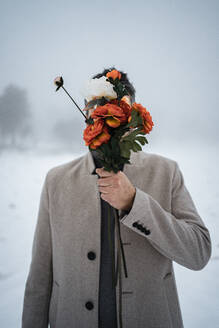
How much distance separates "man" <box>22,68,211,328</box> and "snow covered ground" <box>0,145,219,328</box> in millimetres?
1312

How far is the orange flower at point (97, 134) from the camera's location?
53cm

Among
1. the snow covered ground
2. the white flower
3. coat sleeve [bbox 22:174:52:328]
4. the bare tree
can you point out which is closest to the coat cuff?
the white flower

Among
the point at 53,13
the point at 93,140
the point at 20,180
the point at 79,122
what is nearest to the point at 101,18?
the point at 53,13

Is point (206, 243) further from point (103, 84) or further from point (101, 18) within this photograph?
point (101, 18)

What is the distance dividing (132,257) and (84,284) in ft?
0.74

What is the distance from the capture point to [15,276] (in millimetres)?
2010

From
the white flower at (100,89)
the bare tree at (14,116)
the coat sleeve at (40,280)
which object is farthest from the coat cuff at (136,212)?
the bare tree at (14,116)

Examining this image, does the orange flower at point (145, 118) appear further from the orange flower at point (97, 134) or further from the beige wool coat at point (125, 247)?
the beige wool coat at point (125, 247)

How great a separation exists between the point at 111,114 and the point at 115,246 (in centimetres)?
53

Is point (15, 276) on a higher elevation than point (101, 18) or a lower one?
lower

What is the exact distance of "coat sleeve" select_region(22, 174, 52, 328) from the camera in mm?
885

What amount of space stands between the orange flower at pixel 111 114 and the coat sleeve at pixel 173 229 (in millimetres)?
264

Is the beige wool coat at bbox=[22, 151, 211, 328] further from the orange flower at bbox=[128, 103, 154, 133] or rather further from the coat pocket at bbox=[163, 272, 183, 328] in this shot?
the orange flower at bbox=[128, 103, 154, 133]

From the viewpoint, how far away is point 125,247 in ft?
2.60
